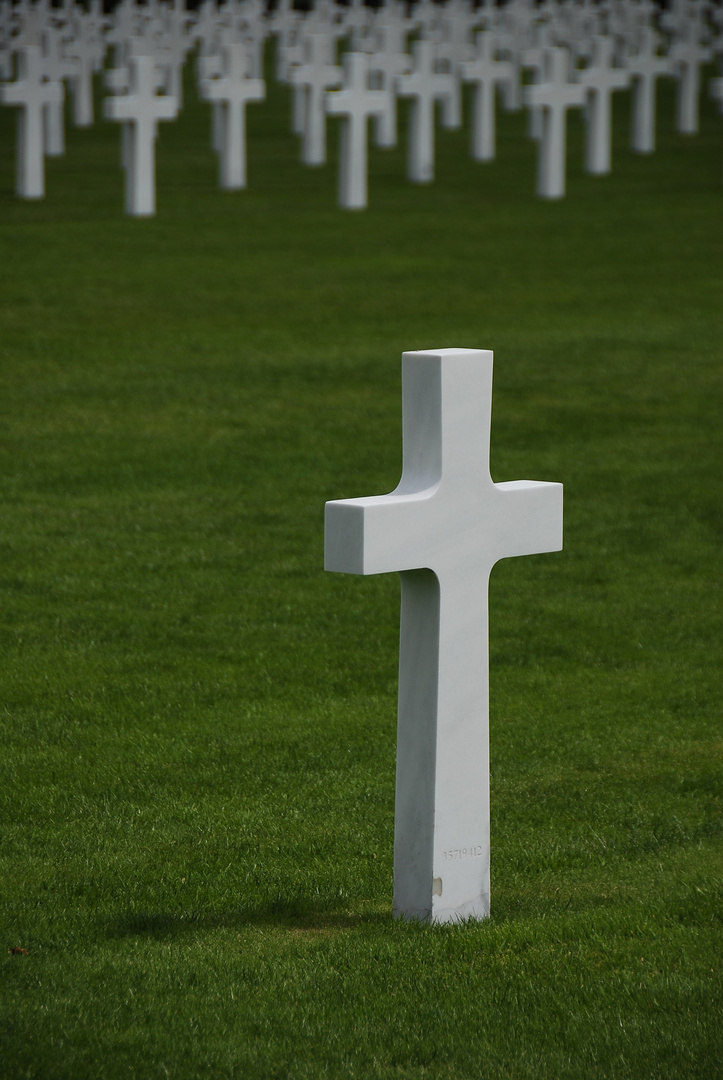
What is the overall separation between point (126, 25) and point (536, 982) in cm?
3037

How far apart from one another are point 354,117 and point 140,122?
7.79 ft

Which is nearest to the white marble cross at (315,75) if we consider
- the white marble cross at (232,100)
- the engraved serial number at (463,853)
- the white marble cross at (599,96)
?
the white marble cross at (232,100)

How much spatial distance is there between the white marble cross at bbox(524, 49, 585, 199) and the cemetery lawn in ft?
18.5

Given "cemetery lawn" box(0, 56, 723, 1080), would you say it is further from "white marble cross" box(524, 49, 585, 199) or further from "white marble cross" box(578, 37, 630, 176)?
"white marble cross" box(578, 37, 630, 176)

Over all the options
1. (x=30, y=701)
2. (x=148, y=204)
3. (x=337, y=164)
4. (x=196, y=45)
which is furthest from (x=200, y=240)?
(x=196, y=45)

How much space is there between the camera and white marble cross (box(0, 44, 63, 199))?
1750cm

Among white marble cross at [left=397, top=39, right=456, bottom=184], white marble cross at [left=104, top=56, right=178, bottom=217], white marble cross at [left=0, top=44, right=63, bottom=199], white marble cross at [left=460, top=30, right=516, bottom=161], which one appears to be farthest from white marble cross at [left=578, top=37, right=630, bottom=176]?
white marble cross at [left=0, top=44, right=63, bottom=199]

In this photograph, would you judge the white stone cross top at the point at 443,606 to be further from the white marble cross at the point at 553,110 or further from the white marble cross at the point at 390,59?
the white marble cross at the point at 390,59

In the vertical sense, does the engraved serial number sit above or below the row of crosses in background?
below

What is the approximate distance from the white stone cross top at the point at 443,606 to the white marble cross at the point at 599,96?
60.6 ft

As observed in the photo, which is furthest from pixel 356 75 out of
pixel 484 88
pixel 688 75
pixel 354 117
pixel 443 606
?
pixel 443 606

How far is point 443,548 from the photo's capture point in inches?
149

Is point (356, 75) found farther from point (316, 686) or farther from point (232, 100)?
point (316, 686)

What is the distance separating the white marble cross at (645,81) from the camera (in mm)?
24969
